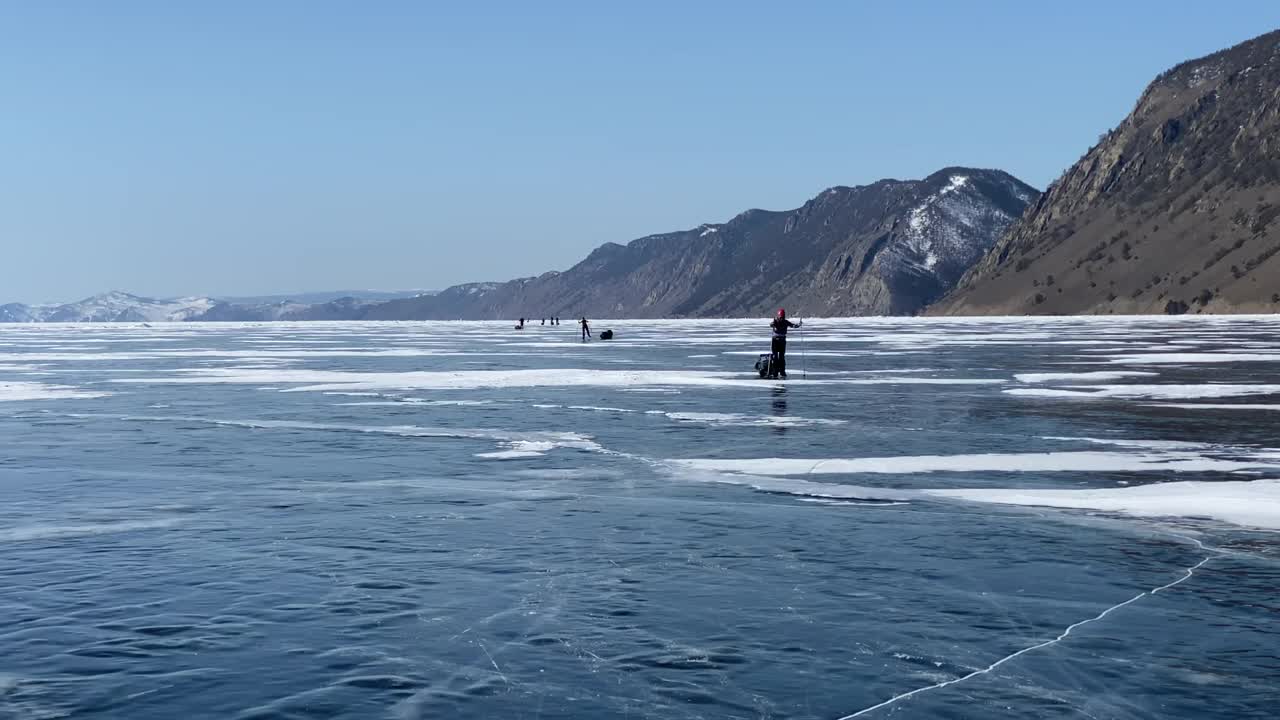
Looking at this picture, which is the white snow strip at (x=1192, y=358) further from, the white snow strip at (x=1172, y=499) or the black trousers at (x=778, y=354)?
the white snow strip at (x=1172, y=499)

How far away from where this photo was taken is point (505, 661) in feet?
27.9

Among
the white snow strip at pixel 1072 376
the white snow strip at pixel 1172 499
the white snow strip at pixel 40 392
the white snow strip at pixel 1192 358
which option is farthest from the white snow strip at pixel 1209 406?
the white snow strip at pixel 40 392

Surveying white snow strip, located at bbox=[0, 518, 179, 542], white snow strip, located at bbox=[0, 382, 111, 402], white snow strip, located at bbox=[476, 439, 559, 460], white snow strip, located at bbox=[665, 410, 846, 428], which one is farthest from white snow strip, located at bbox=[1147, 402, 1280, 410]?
white snow strip, located at bbox=[0, 382, 111, 402]

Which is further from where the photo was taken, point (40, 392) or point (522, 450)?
point (40, 392)

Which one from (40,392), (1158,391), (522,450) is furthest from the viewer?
(40,392)

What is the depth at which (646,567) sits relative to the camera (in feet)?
37.4

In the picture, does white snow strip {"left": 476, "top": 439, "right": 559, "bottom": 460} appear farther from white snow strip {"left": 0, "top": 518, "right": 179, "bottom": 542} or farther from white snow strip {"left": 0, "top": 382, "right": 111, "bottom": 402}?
white snow strip {"left": 0, "top": 382, "right": 111, "bottom": 402}

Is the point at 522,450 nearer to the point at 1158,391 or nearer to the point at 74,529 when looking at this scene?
the point at 74,529

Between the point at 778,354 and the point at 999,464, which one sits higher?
the point at 778,354

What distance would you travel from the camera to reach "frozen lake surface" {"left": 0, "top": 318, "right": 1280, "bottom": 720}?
7.88 metres

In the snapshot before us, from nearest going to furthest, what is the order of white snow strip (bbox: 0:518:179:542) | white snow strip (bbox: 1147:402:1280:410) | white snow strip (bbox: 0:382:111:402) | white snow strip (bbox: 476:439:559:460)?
white snow strip (bbox: 0:518:179:542)
white snow strip (bbox: 476:439:559:460)
white snow strip (bbox: 1147:402:1280:410)
white snow strip (bbox: 0:382:111:402)

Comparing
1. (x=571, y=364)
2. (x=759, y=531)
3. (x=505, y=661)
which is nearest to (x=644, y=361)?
(x=571, y=364)

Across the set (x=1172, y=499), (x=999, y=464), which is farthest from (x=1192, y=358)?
(x=1172, y=499)

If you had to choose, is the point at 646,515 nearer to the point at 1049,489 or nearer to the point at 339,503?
the point at 339,503
